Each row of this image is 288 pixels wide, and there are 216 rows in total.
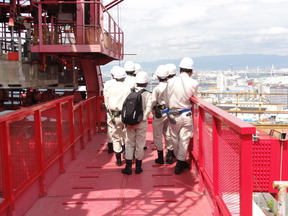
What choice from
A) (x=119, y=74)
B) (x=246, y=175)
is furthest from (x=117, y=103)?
(x=246, y=175)

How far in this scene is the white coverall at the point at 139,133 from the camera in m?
5.50

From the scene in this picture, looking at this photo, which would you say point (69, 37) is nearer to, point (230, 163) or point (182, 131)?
point (182, 131)

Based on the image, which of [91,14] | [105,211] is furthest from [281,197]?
[91,14]

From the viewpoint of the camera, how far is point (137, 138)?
225 inches

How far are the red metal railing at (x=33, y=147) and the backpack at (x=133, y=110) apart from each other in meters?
1.20

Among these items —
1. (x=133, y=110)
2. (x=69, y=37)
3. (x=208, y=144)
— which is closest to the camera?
(x=208, y=144)

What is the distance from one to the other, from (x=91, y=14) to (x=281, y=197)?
10.7 m

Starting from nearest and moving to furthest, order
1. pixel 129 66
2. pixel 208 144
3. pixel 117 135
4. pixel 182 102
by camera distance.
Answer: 1. pixel 208 144
2. pixel 182 102
3. pixel 117 135
4. pixel 129 66

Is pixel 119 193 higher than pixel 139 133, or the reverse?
pixel 139 133

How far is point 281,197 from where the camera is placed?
211 cm

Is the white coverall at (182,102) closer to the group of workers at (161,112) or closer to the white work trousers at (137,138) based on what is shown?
the group of workers at (161,112)


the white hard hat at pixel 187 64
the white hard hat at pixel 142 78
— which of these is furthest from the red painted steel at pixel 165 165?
the white hard hat at pixel 142 78

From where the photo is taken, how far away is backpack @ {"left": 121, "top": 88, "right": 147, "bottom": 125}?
530 cm

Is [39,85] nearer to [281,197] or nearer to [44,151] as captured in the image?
[44,151]
